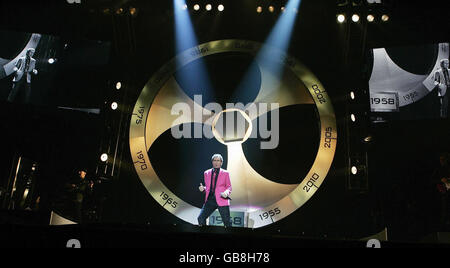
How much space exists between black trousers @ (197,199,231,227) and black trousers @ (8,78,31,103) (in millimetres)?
3901

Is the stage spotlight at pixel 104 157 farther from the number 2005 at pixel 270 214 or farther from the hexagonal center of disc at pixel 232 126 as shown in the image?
the number 2005 at pixel 270 214

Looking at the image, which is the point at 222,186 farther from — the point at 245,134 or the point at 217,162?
the point at 245,134

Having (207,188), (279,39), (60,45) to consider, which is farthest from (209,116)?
(60,45)

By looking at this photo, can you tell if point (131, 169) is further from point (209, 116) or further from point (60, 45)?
point (60, 45)

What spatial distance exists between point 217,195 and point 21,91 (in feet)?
13.7

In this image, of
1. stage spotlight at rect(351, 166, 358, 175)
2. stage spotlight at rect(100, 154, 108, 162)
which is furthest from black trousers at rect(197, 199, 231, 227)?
stage spotlight at rect(351, 166, 358, 175)

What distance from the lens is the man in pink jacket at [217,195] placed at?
5469 mm

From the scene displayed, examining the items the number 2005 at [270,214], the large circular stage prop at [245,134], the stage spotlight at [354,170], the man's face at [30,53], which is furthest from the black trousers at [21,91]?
the stage spotlight at [354,170]

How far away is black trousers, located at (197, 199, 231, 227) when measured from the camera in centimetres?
546

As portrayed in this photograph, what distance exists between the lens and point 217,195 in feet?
18.0

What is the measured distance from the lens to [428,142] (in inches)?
272

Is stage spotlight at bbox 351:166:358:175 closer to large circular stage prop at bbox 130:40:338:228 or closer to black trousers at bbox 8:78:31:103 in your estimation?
large circular stage prop at bbox 130:40:338:228

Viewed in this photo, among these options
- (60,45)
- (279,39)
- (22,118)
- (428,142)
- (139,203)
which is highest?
(60,45)

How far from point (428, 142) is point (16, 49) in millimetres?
7270
